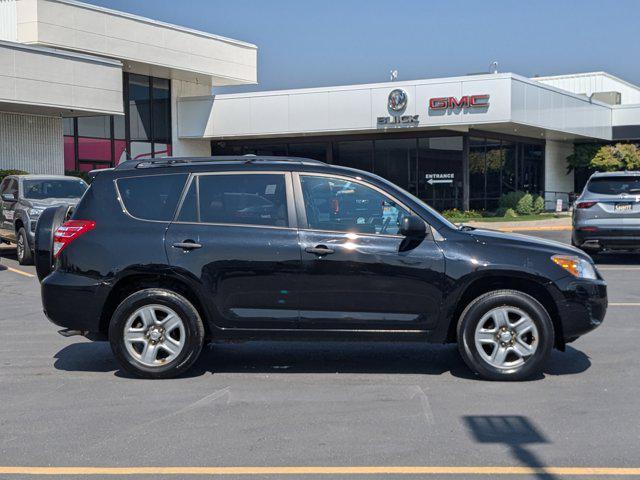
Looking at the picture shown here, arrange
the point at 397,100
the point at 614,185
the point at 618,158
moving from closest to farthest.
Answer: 1. the point at 614,185
2. the point at 397,100
3. the point at 618,158

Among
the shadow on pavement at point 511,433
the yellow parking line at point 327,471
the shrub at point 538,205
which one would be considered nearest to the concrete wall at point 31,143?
the shrub at point 538,205

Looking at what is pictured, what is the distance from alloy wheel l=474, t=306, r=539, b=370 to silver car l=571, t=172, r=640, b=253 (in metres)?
8.56

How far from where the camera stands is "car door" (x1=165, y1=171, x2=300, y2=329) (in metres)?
6.55

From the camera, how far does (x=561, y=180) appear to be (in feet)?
133

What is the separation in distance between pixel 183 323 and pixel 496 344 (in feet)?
8.68

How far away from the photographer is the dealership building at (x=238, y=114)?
26.2 meters

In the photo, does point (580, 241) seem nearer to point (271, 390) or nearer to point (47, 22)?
point (271, 390)

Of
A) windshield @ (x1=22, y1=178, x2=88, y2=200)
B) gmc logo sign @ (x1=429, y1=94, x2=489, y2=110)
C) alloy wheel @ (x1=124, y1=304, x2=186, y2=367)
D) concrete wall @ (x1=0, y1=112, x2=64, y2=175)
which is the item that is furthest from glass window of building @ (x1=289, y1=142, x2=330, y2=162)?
alloy wheel @ (x1=124, y1=304, x2=186, y2=367)

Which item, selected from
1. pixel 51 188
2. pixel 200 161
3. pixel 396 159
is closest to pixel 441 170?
pixel 396 159

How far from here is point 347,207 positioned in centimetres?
664

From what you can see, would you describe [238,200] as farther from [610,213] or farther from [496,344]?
[610,213]

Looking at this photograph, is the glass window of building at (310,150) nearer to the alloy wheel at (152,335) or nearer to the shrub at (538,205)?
the shrub at (538,205)

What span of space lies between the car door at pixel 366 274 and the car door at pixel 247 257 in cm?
13

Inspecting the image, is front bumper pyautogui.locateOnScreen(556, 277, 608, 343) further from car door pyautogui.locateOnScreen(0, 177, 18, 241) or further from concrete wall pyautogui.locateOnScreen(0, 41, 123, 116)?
concrete wall pyautogui.locateOnScreen(0, 41, 123, 116)
